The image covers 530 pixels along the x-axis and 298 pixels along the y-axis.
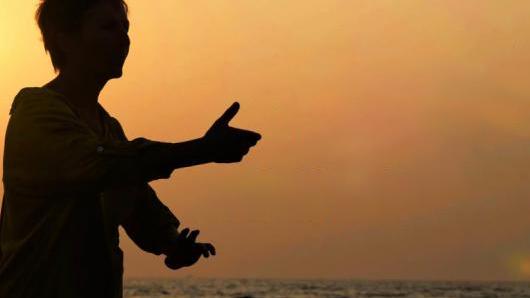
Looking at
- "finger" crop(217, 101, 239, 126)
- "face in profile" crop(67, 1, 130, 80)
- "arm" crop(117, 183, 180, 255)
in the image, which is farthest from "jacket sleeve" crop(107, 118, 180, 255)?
"finger" crop(217, 101, 239, 126)

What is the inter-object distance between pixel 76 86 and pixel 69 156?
1.63 ft

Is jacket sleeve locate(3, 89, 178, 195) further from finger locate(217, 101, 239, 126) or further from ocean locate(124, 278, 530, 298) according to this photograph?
ocean locate(124, 278, 530, 298)

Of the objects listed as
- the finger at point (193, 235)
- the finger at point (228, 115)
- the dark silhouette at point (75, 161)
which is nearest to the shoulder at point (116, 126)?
the dark silhouette at point (75, 161)

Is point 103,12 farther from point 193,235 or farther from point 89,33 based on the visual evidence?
point 193,235

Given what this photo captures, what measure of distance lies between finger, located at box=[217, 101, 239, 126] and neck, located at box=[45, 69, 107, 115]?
62 centimetres

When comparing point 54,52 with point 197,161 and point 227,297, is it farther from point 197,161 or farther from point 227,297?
point 227,297

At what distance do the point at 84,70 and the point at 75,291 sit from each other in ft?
2.40

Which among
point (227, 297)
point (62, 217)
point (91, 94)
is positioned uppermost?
point (227, 297)

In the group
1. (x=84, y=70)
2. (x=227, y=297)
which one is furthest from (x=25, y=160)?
(x=227, y=297)

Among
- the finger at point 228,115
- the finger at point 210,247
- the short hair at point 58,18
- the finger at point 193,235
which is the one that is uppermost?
the short hair at point 58,18

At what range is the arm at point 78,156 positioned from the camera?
2.70m

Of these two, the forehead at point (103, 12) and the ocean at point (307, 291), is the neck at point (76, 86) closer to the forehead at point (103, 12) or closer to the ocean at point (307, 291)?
the forehead at point (103, 12)

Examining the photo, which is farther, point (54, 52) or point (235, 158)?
point (54, 52)

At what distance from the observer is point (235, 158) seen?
2.71 m
